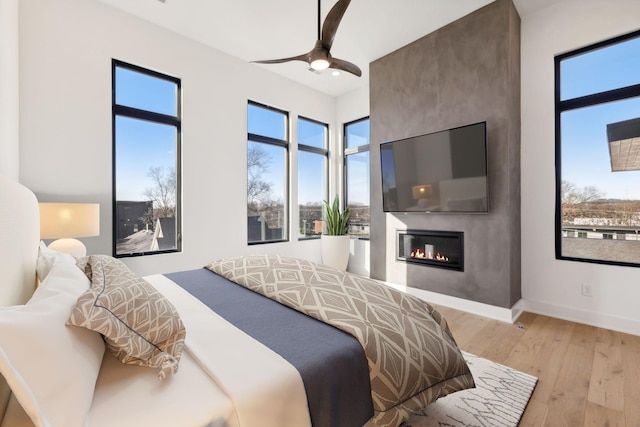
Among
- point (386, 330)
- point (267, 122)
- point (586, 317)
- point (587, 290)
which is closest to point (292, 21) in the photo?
point (267, 122)

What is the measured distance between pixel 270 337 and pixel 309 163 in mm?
4259

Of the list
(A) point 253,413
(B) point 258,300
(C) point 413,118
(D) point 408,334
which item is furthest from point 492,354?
(C) point 413,118

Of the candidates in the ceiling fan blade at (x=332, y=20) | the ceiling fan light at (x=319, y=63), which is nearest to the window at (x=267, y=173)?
the ceiling fan light at (x=319, y=63)

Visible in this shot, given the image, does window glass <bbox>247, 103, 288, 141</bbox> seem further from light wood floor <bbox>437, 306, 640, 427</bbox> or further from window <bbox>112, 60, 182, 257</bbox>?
light wood floor <bbox>437, 306, 640, 427</bbox>

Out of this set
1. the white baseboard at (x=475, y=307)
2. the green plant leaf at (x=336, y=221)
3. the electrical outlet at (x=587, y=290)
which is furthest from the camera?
the green plant leaf at (x=336, y=221)

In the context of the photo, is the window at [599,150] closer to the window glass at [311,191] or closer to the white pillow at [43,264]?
the window glass at [311,191]

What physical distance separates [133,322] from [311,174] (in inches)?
174

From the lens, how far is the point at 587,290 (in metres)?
2.85

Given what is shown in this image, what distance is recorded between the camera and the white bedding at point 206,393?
2.45 ft

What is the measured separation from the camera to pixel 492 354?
2291 mm

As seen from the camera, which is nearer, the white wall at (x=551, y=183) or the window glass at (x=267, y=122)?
the white wall at (x=551, y=183)

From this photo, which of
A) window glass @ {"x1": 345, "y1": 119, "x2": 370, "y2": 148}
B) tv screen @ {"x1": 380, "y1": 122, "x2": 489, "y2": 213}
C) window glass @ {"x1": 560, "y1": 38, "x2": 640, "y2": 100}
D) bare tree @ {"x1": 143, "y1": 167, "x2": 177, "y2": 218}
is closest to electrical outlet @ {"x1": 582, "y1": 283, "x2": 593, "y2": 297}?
tv screen @ {"x1": 380, "y1": 122, "x2": 489, "y2": 213}

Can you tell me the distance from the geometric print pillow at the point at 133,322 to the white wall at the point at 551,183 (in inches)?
139

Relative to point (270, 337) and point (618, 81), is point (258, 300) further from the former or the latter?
point (618, 81)
